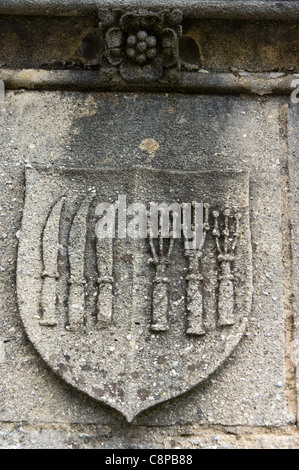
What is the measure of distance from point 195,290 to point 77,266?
0.43m

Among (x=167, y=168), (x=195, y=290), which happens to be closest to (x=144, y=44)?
(x=167, y=168)

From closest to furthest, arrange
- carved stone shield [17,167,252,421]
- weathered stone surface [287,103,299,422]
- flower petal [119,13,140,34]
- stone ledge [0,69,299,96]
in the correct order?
carved stone shield [17,167,252,421], weathered stone surface [287,103,299,422], flower petal [119,13,140,34], stone ledge [0,69,299,96]

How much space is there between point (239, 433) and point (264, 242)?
27.0 inches

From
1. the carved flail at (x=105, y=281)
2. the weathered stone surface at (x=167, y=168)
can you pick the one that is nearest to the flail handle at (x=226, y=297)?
the weathered stone surface at (x=167, y=168)

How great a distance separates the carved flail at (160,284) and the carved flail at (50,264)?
340mm

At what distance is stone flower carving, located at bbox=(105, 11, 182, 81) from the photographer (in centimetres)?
228

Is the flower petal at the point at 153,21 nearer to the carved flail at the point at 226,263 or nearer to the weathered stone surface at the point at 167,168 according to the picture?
the weathered stone surface at the point at 167,168

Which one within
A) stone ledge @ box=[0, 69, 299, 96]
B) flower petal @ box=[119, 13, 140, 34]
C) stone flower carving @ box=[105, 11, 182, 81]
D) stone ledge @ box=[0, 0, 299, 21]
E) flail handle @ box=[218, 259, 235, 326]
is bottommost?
flail handle @ box=[218, 259, 235, 326]

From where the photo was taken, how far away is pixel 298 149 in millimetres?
2363

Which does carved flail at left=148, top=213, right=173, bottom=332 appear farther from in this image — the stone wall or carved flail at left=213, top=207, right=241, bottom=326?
carved flail at left=213, top=207, right=241, bottom=326

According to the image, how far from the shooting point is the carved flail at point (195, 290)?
2053 mm

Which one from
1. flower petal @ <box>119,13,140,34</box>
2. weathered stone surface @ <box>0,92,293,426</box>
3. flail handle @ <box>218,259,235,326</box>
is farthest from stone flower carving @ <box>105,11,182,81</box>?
flail handle @ <box>218,259,235,326</box>

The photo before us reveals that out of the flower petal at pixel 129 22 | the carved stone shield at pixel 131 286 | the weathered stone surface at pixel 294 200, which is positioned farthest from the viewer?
the flower petal at pixel 129 22

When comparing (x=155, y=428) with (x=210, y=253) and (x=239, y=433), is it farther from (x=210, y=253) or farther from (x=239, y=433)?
(x=210, y=253)
